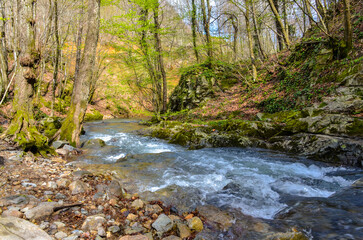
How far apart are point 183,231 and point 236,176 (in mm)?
2772

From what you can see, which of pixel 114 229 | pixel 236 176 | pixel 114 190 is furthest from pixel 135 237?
pixel 236 176

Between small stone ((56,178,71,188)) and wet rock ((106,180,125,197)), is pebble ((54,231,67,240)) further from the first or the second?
small stone ((56,178,71,188))

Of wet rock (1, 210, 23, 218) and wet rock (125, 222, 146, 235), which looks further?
wet rock (125, 222, 146, 235)

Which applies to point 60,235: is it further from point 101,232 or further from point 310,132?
point 310,132

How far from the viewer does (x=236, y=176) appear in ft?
16.5

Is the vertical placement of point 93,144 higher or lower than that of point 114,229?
higher

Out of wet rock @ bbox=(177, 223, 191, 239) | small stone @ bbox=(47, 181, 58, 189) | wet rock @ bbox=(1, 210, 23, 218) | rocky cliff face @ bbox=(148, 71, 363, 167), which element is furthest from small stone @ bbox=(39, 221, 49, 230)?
rocky cliff face @ bbox=(148, 71, 363, 167)

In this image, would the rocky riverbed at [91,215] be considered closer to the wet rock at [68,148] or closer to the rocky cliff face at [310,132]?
the wet rock at [68,148]

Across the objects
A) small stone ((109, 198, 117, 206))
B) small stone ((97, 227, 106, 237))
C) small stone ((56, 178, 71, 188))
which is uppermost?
small stone ((56, 178, 71, 188))

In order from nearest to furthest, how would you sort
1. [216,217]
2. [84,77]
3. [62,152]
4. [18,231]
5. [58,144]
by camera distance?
[18,231], [216,217], [62,152], [58,144], [84,77]

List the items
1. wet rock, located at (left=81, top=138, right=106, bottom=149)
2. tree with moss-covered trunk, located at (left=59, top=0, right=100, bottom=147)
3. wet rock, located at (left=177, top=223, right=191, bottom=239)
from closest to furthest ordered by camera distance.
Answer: wet rock, located at (left=177, top=223, right=191, bottom=239), tree with moss-covered trunk, located at (left=59, top=0, right=100, bottom=147), wet rock, located at (left=81, top=138, right=106, bottom=149)

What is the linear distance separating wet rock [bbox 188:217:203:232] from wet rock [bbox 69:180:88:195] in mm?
2011

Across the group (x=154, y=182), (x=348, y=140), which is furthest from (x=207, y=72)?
(x=154, y=182)

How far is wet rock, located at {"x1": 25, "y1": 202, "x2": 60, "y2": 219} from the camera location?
8.14 ft
